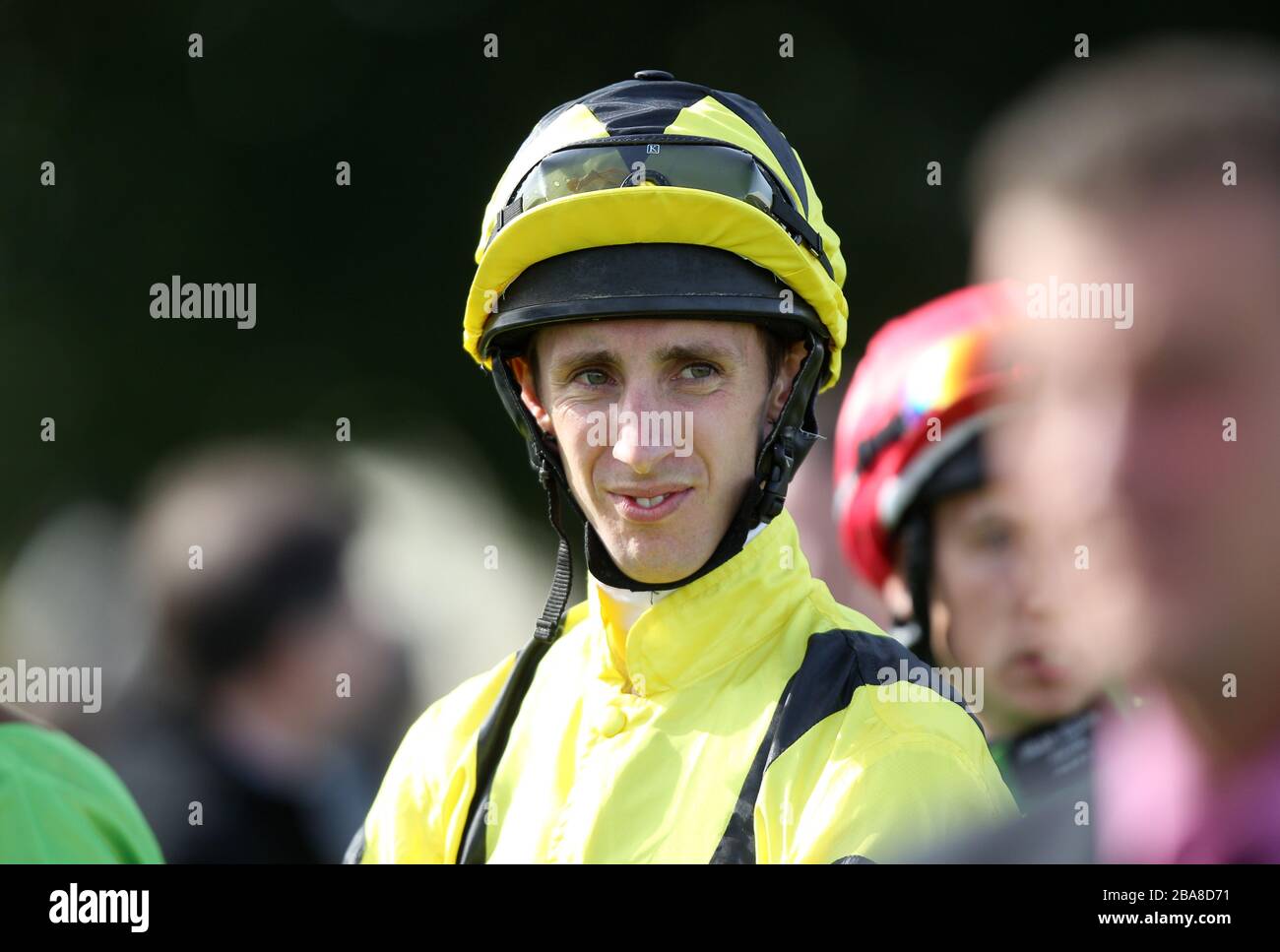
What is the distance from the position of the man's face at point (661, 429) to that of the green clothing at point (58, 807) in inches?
30.0

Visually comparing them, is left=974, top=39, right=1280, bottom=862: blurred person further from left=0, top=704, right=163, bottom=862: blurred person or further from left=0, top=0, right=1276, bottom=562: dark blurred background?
left=0, top=0, right=1276, bottom=562: dark blurred background

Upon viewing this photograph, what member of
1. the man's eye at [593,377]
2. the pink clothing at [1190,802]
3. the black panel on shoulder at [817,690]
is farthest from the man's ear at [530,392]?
the pink clothing at [1190,802]

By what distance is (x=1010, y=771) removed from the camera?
306 centimetres

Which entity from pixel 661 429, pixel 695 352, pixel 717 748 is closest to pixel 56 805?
pixel 717 748

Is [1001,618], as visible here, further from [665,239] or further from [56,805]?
[56,805]

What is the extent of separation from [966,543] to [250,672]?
75.9 inches

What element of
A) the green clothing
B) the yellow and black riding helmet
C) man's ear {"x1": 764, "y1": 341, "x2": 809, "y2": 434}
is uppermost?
the yellow and black riding helmet

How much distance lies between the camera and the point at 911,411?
3.42 m

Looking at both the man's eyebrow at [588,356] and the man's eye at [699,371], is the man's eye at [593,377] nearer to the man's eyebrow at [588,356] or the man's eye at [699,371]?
the man's eyebrow at [588,356]

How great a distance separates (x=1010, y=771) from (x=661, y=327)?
1498 millimetres

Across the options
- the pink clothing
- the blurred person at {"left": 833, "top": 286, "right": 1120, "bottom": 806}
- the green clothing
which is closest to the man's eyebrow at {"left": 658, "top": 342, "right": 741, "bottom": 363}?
the green clothing

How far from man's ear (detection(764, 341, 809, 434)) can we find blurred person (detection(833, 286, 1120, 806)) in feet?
3.47

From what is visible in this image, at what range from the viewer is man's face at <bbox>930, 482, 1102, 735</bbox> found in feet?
10.3
